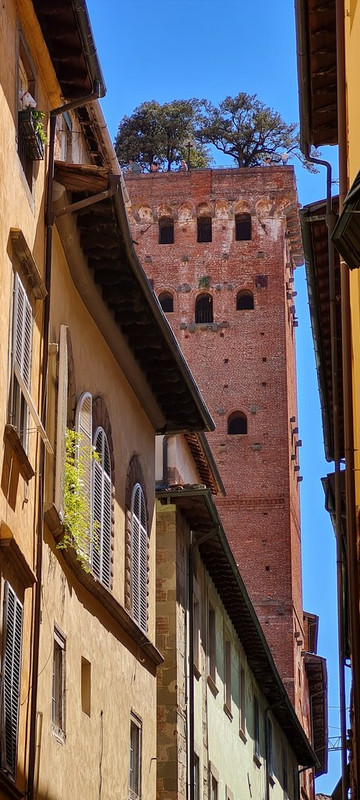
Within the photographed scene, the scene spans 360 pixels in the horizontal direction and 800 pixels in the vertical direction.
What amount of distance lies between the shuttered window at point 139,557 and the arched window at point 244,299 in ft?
126

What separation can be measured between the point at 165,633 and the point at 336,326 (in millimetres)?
7500

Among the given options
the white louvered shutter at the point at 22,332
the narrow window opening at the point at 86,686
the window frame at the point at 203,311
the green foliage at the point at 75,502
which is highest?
the window frame at the point at 203,311

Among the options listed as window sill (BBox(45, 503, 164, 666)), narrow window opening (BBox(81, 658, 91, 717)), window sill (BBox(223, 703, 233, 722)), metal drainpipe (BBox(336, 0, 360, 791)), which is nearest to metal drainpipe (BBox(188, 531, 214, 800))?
window sill (BBox(45, 503, 164, 666))

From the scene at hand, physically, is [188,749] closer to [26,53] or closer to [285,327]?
[26,53]

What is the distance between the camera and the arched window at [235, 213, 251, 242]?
5875 centimetres

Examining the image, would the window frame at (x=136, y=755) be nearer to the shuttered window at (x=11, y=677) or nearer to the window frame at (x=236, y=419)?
the shuttered window at (x=11, y=677)

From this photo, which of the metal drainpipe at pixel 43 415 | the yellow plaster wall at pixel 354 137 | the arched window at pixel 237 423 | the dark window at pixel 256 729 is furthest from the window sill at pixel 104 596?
the arched window at pixel 237 423

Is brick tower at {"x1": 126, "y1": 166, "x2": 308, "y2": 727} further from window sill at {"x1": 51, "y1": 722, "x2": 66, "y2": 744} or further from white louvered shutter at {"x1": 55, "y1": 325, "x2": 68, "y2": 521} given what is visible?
white louvered shutter at {"x1": 55, "y1": 325, "x2": 68, "y2": 521}

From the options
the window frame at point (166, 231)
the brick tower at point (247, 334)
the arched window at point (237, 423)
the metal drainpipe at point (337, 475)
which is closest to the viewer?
the metal drainpipe at point (337, 475)

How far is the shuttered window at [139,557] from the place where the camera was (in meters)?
18.2

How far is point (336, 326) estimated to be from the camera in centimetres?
1558

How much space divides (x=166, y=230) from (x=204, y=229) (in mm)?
1429

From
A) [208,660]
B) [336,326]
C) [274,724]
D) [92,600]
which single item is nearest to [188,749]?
[208,660]

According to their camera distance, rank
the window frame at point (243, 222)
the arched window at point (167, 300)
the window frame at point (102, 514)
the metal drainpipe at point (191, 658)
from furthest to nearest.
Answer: the window frame at point (243, 222) → the arched window at point (167, 300) → the metal drainpipe at point (191, 658) → the window frame at point (102, 514)
